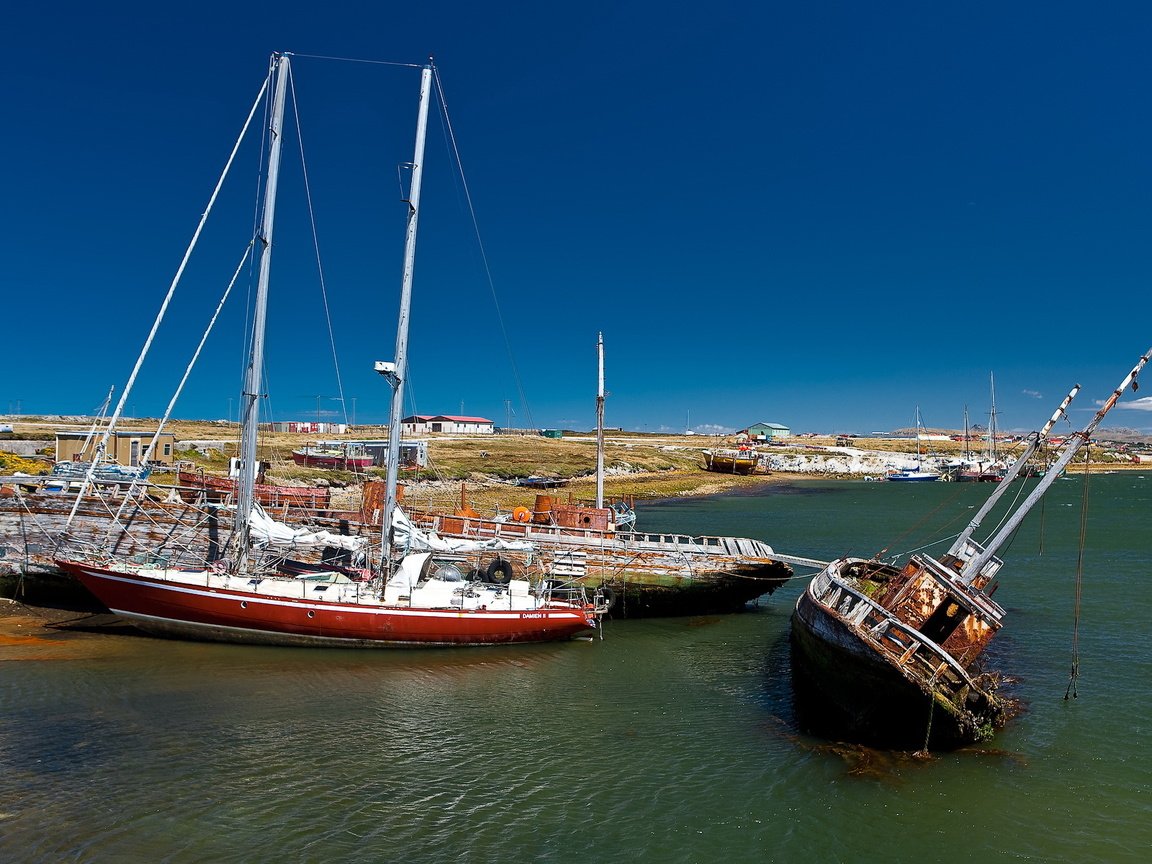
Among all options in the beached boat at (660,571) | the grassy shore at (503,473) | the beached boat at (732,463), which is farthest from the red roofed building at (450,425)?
the beached boat at (660,571)

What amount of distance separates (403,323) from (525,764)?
1419 cm

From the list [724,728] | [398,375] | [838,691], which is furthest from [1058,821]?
[398,375]

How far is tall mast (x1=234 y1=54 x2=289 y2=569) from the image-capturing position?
24203 millimetres

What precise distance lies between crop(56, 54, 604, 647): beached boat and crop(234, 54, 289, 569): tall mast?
4 centimetres

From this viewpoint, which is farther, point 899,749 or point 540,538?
point 540,538

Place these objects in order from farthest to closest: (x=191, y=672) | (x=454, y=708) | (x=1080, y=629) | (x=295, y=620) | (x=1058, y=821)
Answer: (x=1080, y=629) < (x=295, y=620) < (x=191, y=672) < (x=454, y=708) < (x=1058, y=821)

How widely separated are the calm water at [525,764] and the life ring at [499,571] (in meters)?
3.04

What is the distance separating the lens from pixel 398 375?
23250 millimetres

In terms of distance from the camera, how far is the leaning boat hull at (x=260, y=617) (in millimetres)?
22484

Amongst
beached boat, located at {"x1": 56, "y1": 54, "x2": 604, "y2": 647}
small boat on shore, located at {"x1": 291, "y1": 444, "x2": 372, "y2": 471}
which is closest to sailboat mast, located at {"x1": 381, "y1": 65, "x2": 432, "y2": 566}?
beached boat, located at {"x1": 56, "y1": 54, "x2": 604, "y2": 647}

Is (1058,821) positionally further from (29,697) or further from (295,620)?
(29,697)

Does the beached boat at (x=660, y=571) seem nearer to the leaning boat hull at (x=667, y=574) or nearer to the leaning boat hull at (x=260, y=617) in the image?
the leaning boat hull at (x=667, y=574)

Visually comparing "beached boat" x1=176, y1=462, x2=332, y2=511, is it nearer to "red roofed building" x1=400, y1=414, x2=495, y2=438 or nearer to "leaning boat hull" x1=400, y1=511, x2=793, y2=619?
"leaning boat hull" x1=400, y1=511, x2=793, y2=619

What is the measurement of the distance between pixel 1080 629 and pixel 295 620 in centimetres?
2891
